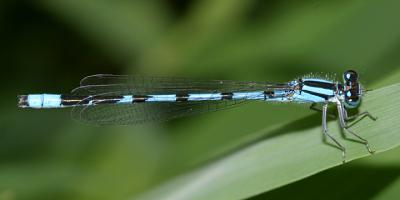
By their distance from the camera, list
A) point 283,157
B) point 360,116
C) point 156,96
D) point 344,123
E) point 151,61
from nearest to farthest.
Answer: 1. point 283,157
2. point 360,116
3. point 344,123
4. point 156,96
5. point 151,61

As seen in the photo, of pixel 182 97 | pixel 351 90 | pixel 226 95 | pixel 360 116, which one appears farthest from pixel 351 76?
pixel 182 97

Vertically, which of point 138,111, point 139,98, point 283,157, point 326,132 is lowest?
point 283,157

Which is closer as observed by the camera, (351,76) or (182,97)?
(351,76)

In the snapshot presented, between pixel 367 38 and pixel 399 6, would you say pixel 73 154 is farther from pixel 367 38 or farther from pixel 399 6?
pixel 399 6

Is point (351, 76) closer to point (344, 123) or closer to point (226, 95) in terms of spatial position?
point (344, 123)

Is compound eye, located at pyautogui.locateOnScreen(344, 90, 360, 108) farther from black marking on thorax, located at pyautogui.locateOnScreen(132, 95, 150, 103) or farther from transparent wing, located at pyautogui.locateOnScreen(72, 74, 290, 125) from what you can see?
black marking on thorax, located at pyautogui.locateOnScreen(132, 95, 150, 103)

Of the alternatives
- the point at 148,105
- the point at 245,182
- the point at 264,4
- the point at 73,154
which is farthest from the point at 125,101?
the point at 245,182

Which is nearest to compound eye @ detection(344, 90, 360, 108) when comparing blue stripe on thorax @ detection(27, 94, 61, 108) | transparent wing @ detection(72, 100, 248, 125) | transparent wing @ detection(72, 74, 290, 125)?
transparent wing @ detection(72, 74, 290, 125)
